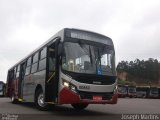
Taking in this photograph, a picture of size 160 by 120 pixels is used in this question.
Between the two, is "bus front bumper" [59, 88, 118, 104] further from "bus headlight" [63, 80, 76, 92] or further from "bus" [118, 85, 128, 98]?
"bus" [118, 85, 128, 98]

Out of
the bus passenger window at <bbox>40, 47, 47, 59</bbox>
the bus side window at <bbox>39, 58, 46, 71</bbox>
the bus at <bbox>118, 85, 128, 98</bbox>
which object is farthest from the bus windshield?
the bus at <bbox>118, 85, 128, 98</bbox>

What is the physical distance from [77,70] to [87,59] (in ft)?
2.21

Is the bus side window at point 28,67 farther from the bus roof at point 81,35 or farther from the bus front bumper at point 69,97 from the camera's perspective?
the bus front bumper at point 69,97

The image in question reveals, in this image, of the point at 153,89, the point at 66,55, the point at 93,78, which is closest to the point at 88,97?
the point at 93,78

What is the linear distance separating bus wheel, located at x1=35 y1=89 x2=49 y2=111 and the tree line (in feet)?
330

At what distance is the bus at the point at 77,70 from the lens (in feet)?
42.5

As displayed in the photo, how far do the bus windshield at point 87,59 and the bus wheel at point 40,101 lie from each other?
2571 mm

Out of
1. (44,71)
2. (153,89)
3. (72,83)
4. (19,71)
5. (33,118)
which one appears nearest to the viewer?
(33,118)

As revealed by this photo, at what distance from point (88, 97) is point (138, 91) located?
39308 mm

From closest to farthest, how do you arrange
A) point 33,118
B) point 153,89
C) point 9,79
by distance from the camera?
1. point 33,118
2. point 9,79
3. point 153,89

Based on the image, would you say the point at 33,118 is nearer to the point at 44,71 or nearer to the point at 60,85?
the point at 60,85

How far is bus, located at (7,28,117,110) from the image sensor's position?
12.9 m

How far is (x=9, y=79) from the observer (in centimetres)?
2620

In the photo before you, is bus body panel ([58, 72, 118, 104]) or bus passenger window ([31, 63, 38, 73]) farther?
bus passenger window ([31, 63, 38, 73])
